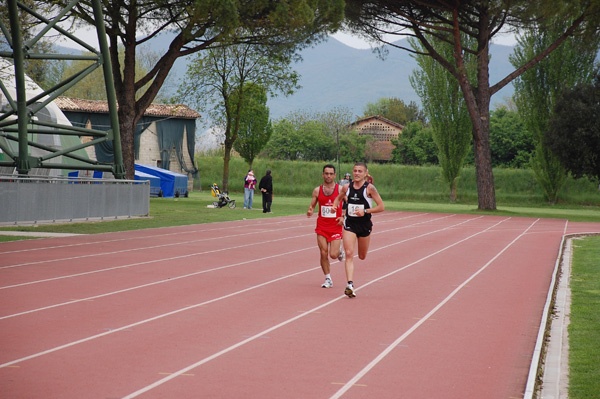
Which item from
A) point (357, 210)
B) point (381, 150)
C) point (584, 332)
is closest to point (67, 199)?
point (357, 210)

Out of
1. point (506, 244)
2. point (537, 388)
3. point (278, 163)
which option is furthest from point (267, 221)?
point (278, 163)

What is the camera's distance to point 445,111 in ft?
190

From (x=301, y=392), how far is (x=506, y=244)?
644 inches

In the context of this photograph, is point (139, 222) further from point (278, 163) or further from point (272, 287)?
point (278, 163)

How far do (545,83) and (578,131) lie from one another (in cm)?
1373

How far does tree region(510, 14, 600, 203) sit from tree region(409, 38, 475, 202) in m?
4.16

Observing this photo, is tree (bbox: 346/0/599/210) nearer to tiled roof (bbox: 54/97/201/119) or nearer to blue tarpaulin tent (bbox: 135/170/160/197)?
blue tarpaulin tent (bbox: 135/170/160/197)

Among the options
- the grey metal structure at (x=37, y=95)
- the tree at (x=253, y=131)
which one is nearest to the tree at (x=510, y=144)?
the tree at (x=253, y=131)

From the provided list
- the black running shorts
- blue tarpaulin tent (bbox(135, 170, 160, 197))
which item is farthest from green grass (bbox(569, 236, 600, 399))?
blue tarpaulin tent (bbox(135, 170, 160, 197))

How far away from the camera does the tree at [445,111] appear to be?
57.2 metres

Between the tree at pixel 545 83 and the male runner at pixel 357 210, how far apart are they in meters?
43.0

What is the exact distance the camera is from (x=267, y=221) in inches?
1125

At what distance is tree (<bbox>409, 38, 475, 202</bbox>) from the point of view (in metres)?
57.2

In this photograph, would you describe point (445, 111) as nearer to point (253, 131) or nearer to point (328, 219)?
point (253, 131)
